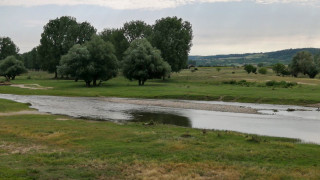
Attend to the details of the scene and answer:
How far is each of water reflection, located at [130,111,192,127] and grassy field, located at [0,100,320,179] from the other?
943cm

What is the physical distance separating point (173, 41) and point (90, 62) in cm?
3317

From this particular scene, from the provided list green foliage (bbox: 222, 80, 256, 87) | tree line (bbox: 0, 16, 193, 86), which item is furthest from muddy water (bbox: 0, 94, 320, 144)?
tree line (bbox: 0, 16, 193, 86)

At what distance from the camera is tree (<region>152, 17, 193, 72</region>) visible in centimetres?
11156

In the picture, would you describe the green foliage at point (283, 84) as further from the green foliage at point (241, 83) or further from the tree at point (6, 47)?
the tree at point (6, 47)

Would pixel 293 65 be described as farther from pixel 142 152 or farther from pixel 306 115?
pixel 142 152

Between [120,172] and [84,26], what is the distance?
127m

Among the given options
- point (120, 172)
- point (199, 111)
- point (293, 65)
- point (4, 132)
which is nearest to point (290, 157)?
point (120, 172)

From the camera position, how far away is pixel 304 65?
129 m

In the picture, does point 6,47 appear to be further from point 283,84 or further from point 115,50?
point 283,84

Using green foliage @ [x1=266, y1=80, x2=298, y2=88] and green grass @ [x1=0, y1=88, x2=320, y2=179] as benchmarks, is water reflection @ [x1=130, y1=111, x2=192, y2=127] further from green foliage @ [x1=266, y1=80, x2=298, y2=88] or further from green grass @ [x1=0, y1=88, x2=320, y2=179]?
green foliage @ [x1=266, y1=80, x2=298, y2=88]

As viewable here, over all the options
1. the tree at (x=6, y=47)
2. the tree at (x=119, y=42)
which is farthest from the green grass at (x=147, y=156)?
the tree at (x=6, y=47)

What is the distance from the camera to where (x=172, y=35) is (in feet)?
371

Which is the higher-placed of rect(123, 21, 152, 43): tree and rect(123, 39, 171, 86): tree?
rect(123, 21, 152, 43): tree

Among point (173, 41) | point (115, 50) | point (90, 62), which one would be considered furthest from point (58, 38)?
point (90, 62)
